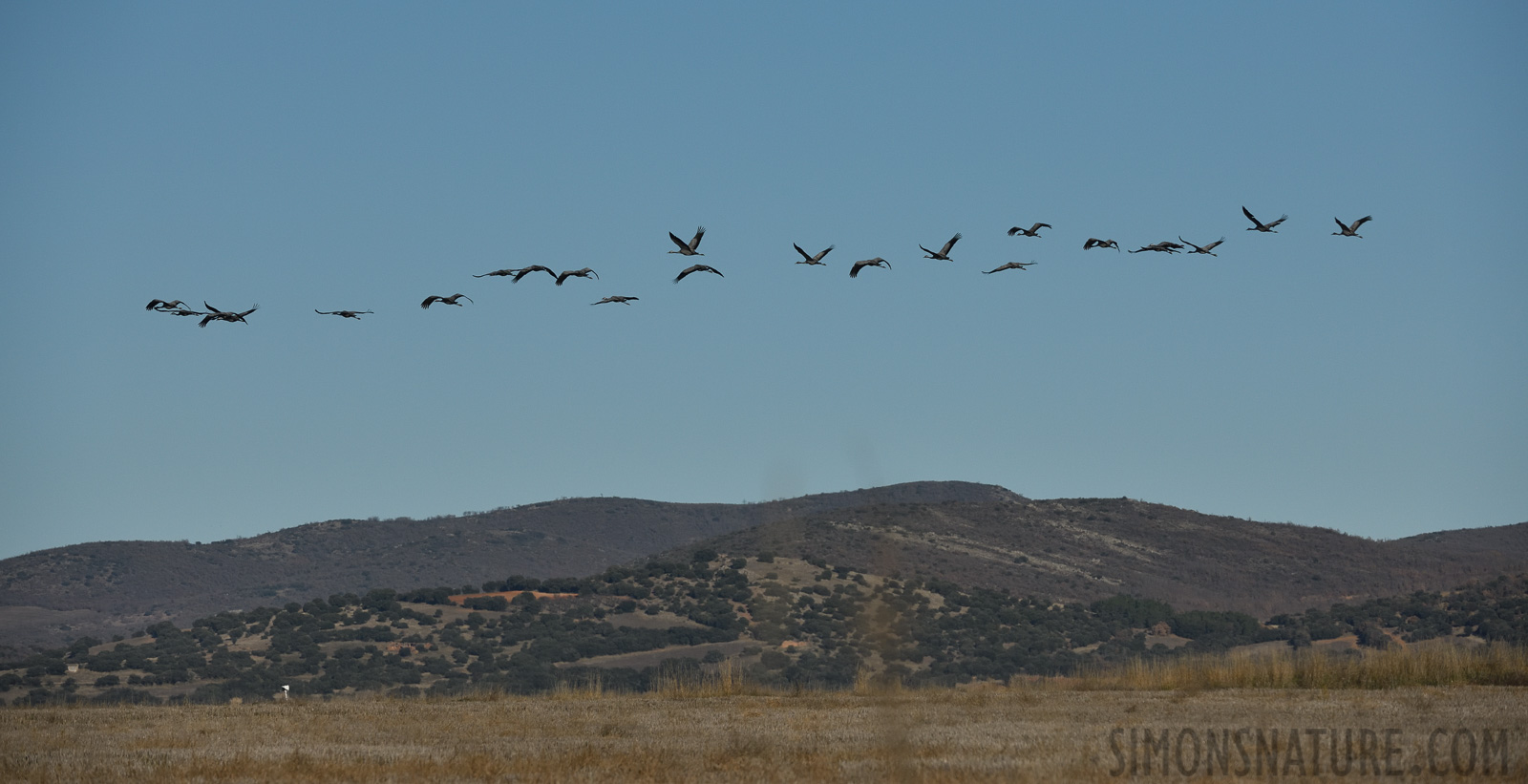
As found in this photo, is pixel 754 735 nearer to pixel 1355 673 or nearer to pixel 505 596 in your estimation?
pixel 1355 673

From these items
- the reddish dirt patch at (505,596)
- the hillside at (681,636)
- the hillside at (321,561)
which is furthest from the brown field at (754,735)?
the hillside at (321,561)

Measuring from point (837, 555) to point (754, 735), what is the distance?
77.5 metres

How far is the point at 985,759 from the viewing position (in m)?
19.5

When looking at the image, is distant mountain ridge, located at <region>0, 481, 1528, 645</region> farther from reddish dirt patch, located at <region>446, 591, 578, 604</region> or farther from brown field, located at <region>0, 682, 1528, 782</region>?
brown field, located at <region>0, 682, 1528, 782</region>

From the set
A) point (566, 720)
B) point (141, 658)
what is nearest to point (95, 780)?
point (566, 720)

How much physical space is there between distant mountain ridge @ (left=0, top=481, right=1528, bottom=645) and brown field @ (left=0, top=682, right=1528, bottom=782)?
30306 millimetres

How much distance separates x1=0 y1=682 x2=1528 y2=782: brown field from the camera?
61.3ft

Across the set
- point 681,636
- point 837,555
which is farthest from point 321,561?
point 681,636

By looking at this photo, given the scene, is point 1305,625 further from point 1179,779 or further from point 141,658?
point 1179,779

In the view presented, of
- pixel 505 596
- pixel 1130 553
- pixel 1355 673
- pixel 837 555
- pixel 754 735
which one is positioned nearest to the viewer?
pixel 754 735

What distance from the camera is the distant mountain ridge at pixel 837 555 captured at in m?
105

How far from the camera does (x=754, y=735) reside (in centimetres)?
2312

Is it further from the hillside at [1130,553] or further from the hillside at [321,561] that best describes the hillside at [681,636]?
the hillside at [321,561]

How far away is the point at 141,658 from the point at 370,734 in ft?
164
